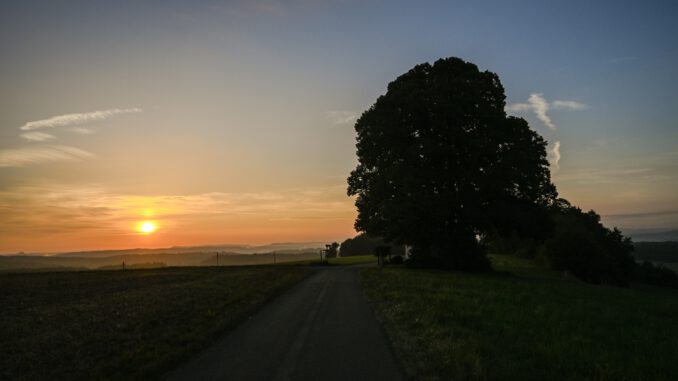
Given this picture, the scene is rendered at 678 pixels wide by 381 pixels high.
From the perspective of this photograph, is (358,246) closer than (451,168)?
No

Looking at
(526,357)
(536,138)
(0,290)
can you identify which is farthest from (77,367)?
(536,138)

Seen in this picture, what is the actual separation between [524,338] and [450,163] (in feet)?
82.8

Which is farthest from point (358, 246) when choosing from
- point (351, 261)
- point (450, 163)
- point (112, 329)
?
point (112, 329)

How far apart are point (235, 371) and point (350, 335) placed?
399 centimetres

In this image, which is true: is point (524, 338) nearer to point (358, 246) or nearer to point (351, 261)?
point (351, 261)

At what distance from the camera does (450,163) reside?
3556 cm

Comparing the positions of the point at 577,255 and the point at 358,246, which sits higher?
the point at 358,246

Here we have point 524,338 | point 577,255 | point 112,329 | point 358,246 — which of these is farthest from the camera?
point 358,246

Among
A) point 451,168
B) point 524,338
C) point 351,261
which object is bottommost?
point 524,338

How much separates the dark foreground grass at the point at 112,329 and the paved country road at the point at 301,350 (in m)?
0.81

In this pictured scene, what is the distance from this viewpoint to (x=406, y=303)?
17.2 metres

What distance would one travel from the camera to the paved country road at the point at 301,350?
340 inches

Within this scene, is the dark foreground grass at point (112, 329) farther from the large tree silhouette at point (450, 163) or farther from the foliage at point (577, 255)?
the foliage at point (577, 255)

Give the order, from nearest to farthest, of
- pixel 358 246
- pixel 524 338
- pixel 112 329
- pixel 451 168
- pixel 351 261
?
1. pixel 524 338
2. pixel 112 329
3. pixel 451 168
4. pixel 351 261
5. pixel 358 246
